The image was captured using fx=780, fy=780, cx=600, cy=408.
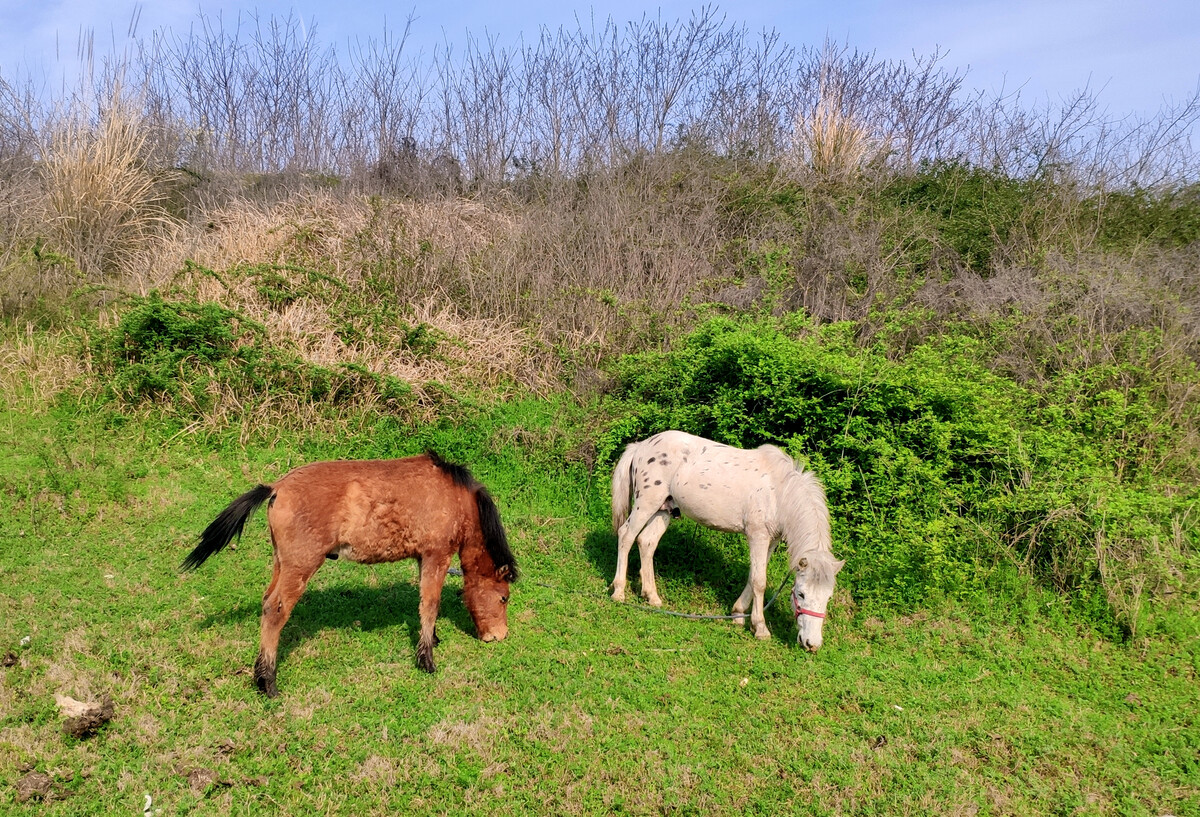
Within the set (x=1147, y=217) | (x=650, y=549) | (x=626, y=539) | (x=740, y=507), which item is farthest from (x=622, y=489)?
(x=1147, y=217)

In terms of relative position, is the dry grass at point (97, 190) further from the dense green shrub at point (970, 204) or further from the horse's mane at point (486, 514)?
the dense green shrub at point (970, 204)

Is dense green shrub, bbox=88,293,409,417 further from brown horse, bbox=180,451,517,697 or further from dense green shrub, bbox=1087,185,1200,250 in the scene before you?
dense green shrub, bbox=1087,185,1200,250

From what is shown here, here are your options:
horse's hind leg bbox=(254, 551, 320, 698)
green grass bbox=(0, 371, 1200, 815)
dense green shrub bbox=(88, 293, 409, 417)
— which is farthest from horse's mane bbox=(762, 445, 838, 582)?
dense green shrub bbox=(88, 293, 409, 417)

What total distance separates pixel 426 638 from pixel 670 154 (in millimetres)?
12024

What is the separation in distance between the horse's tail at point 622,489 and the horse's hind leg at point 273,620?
285 centimetres

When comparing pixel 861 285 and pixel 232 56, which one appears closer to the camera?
pixel 861 285

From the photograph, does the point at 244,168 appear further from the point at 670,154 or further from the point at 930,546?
the point at 930,546

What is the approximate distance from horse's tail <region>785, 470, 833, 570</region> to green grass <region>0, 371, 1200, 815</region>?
805 mm

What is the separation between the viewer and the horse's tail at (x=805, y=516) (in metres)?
5.72

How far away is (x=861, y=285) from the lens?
1169cm

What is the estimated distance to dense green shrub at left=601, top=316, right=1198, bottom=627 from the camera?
6551mm

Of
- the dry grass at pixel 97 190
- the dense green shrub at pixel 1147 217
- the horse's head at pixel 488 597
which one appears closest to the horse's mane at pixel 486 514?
the horse's head at pixel 488 597

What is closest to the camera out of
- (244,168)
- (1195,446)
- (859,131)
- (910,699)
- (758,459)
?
(910,699)

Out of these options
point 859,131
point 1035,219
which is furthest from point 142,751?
point 859,131
